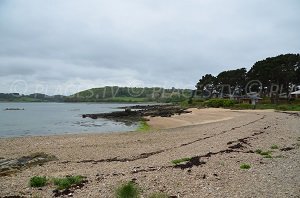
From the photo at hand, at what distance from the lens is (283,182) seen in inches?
432

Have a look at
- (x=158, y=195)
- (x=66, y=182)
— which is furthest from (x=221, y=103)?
(x=158, y=195)

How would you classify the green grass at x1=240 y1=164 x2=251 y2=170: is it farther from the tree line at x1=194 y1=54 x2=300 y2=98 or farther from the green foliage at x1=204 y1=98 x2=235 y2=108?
the green foliage at x1=204 y1=98 x2=235 y2=108

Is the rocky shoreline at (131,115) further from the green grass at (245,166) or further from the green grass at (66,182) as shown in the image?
the green grass at (66,182)

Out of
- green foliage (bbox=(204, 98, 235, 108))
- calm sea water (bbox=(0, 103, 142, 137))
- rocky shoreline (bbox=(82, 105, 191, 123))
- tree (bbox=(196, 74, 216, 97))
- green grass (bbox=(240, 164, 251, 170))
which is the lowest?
calm sea water (bbox=(0, 103, 142, 137))

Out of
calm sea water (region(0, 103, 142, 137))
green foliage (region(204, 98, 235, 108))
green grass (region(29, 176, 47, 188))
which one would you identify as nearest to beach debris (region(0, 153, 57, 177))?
green grass (region(29, 176, 47, 188))

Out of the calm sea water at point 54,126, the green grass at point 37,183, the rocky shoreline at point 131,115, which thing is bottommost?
the calm sea water at point 54,126

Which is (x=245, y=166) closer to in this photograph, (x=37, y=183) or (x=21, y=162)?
(x=37, y=183)

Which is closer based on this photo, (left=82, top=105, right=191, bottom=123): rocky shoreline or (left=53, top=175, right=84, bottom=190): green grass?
(left=53, top=175, right=84, bottom=190): green grass

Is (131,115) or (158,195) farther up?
(158,195)

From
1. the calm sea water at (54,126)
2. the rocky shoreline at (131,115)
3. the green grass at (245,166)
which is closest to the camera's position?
the green grass at (245,166)

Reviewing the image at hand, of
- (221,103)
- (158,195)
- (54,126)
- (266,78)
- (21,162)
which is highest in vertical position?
(266,78)

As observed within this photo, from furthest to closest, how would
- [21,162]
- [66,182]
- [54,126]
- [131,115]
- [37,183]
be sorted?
[131,115] < [54,126] < [21,162] < [37,183] < [66,182]

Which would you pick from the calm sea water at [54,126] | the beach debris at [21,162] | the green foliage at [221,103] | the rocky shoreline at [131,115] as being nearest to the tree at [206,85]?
the green foliage at [221,103]

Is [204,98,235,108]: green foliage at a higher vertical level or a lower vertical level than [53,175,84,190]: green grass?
higher
